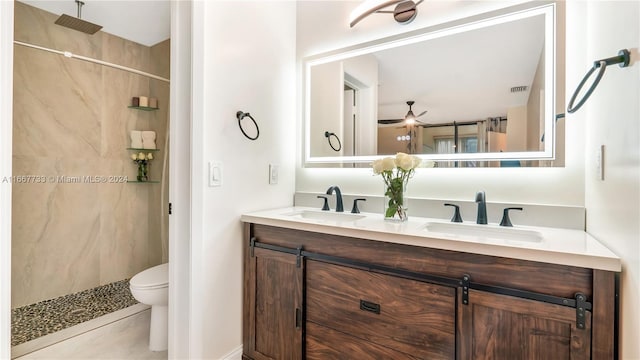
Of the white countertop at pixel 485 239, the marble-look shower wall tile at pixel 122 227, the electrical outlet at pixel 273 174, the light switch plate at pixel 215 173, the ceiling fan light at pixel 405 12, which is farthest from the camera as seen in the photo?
the marble-look shower wall tile at pixel 122 227

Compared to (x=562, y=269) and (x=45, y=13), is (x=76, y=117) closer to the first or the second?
(x=45, y=13)

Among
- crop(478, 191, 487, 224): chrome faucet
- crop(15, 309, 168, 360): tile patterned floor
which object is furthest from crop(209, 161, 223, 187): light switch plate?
crop(478, 191, 487, 224): chrome faucet

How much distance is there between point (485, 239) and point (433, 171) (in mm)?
648

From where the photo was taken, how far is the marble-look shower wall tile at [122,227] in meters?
2.65

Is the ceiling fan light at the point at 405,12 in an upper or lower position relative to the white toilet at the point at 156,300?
upper

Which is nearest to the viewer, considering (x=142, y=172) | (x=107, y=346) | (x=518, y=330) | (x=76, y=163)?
(x=518, y=330)

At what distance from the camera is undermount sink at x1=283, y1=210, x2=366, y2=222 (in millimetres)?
1681

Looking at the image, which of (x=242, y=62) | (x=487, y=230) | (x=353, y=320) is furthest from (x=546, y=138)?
(x=242, y=62)

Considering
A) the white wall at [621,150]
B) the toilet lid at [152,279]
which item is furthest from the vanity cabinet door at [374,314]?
the toilet lid at [152,279]

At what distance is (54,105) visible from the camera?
7.75ft

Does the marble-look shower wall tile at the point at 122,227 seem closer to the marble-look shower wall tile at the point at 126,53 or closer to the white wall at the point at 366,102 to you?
the marble-look shower wall tile at the point at 126,53

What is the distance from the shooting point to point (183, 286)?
1428 mm

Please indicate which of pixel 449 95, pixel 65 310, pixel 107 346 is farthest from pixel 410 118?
pixel 65 310

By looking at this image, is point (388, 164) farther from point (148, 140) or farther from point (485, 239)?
point (148, 140)
